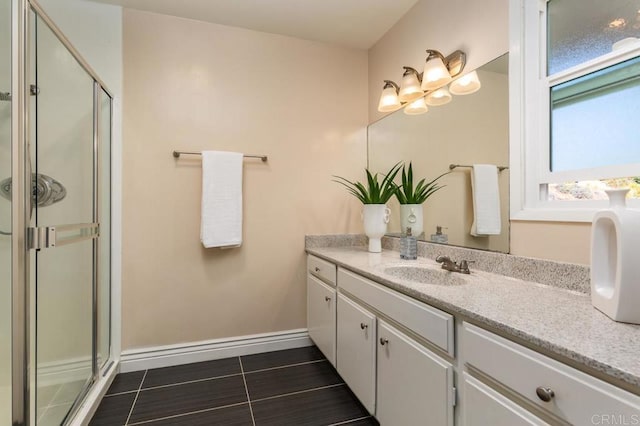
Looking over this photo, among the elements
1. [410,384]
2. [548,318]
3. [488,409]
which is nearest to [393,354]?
[410,384]

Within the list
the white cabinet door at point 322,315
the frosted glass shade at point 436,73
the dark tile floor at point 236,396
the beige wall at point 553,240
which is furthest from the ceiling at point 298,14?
the dark tile floor at point 236,396

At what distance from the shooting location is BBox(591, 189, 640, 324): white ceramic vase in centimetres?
74

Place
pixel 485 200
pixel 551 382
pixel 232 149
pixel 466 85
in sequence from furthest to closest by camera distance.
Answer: pixel 232 149, pixel 466 85, pixel 485 200, pixel 551 382

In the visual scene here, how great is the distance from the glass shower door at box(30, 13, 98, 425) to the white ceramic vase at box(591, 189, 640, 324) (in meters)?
1.79

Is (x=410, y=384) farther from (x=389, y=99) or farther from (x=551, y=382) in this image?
(x=389, y=99)

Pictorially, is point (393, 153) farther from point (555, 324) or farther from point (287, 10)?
point (555, 324)

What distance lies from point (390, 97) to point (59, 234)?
1.97 meters

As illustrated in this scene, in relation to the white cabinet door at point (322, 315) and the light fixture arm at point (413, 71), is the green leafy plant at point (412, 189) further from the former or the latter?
the white cabinet door at point (322, 315)

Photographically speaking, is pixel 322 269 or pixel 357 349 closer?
pixel 357 349

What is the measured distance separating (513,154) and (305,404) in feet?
5.14

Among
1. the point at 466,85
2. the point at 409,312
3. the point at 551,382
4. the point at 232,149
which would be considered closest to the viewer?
the point at 551,382

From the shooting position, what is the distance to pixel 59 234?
1.33 meters

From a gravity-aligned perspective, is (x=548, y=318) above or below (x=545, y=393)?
above

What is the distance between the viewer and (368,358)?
139 centimetres
